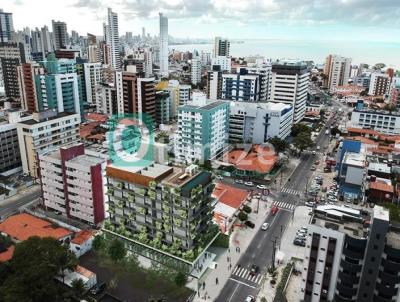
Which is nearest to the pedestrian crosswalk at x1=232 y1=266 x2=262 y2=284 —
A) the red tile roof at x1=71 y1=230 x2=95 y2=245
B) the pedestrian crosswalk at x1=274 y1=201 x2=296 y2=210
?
the pedestrian crosswalk at x1=274 y1=201 x2=296 y2=210

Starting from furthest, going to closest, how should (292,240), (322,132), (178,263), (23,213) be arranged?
(322,132)
(23,213)
(292,240)
(178,263)

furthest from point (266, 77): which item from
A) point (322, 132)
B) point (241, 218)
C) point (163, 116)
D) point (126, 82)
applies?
point (241, 218)

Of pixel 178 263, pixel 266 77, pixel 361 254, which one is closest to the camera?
pixel 361 254

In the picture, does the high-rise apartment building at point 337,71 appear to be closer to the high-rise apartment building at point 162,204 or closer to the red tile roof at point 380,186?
the red tile roof at point 380,186

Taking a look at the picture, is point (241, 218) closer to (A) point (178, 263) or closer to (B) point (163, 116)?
(A) point (178, 263)

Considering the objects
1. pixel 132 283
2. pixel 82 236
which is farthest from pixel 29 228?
pixel 132 283
